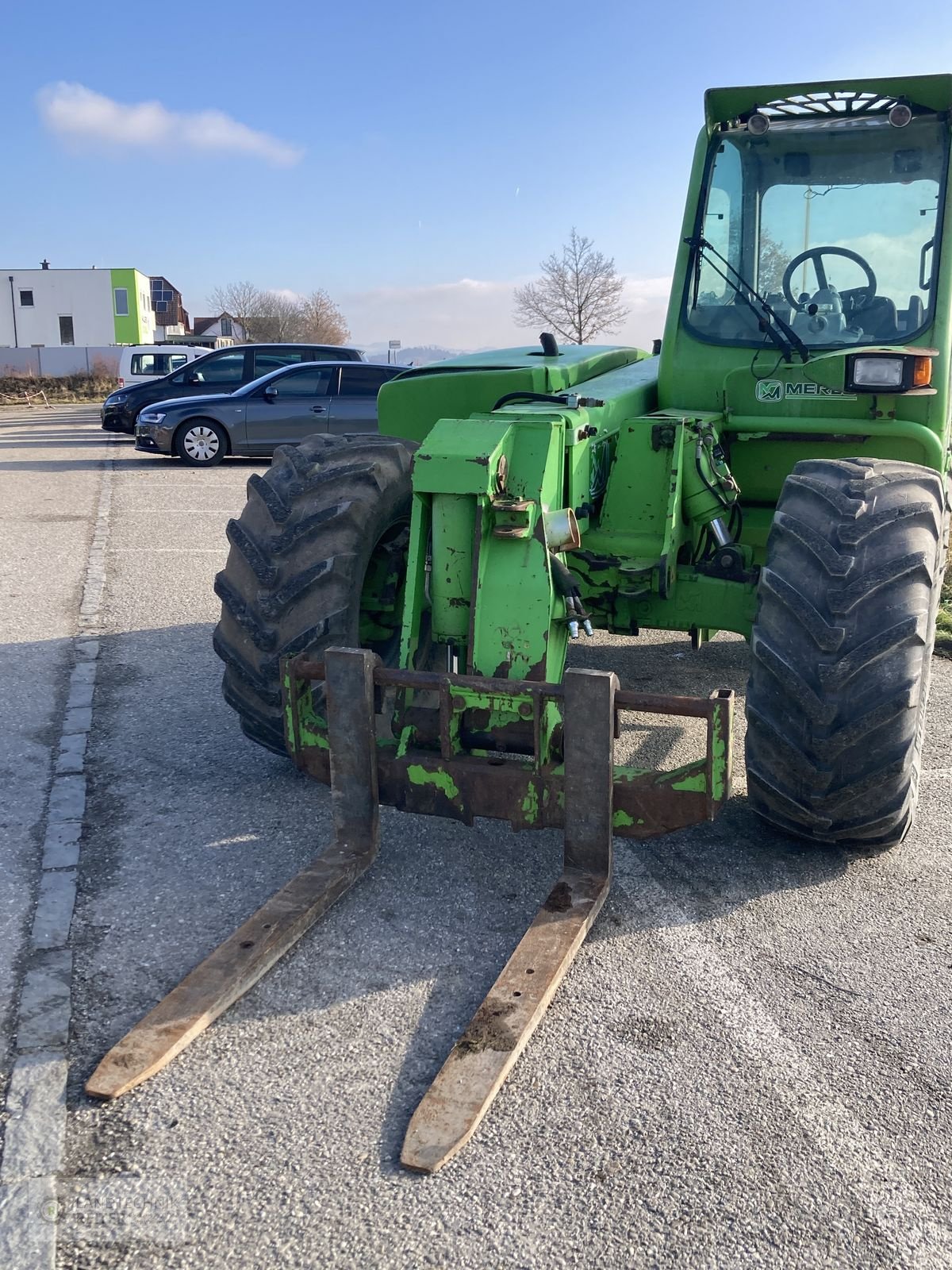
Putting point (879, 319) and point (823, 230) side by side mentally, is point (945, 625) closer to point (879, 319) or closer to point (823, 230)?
point (879, 319)

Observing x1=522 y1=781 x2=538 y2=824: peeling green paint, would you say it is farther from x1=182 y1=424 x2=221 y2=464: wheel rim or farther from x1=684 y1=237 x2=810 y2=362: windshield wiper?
x1=182 y1=424 x2=221 y2=464: wheel rim

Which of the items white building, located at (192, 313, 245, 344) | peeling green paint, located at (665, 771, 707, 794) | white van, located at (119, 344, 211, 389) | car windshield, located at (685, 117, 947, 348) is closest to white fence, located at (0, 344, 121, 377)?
white building, located at (192, 313, 245, 344)

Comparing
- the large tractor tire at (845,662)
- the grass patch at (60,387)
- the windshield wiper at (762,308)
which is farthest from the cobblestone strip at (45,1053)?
the grass patch at (60,387)

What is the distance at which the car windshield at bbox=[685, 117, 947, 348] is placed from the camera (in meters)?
5.30

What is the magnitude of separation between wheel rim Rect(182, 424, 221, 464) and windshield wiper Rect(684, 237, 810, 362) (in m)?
14.0

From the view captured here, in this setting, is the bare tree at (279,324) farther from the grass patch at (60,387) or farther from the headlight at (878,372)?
the headlight at (878,372)

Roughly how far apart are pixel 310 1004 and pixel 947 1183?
5.87ft

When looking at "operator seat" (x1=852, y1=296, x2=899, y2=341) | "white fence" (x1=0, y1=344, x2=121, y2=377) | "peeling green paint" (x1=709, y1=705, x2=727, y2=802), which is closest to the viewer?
"peeling green paint" (x1=709, y1=705, x2=727, y2=802)

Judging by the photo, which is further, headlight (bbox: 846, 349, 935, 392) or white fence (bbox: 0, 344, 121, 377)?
white fence (bbox: 0, 344, 121, 377)

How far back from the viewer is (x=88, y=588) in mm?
9477

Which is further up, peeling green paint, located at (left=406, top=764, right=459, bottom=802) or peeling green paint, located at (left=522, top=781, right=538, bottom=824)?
peeling green paint, located at (left=406, top=764, right=459, bottom=802)

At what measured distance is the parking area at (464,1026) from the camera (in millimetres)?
2578

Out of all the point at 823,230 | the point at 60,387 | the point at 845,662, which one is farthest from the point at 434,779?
the point at 60,387

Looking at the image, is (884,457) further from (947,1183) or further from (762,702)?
(947,1183)
